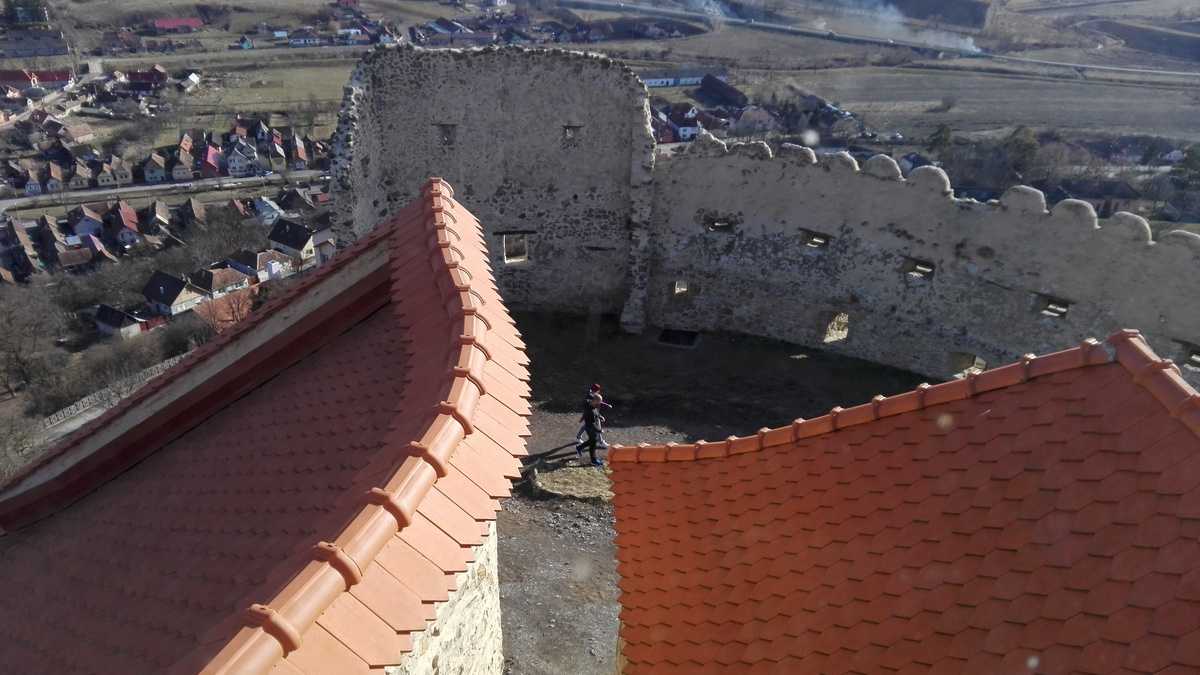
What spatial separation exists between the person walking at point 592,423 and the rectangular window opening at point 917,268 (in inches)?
243

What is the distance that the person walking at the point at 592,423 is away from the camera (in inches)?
491

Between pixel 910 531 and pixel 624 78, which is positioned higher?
pixel 624 78

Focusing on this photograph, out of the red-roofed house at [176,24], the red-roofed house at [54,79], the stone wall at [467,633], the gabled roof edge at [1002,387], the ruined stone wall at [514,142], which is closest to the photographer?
the stone wall at [467,633]

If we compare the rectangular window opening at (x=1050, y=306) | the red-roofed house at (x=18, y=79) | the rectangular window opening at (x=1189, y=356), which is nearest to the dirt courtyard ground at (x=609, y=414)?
the rectangular window opening at (x=1050, y=306)

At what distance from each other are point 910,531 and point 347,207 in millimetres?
11357

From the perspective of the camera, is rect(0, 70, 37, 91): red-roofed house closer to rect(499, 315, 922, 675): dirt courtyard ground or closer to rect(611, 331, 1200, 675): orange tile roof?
rect(499, 315, 922, 675): dirt courtyard ground

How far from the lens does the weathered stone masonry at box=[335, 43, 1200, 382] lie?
13719 mm

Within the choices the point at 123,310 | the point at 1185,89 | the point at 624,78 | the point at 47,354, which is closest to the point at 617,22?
the point at 1185,89

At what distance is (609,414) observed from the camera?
14.3 meters

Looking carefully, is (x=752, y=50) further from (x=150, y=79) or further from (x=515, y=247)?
(x=515, y=247)

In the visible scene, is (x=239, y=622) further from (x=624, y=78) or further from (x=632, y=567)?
(x=624, y=78)

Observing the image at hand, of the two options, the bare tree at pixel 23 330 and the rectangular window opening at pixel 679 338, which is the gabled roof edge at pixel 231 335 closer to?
the rectangular window opening at pixel 679 338

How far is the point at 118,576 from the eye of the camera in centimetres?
524

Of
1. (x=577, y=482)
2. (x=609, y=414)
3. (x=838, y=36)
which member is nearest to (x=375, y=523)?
(x=577, y=482)
